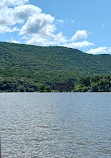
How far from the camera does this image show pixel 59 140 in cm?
4484

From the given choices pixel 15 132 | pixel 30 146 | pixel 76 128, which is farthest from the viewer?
pixel 76 128

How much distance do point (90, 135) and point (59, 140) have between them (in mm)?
6439

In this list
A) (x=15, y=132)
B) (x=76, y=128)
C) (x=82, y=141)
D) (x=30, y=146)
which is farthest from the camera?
(x=76, y=128)

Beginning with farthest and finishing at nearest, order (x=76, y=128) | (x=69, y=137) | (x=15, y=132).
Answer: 1. (x=76, y=128)
2. (x=15, y=132)
3. (x=69, y=137)

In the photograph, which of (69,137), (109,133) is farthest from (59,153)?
(109,133)

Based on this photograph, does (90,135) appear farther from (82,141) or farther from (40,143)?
(40,143)

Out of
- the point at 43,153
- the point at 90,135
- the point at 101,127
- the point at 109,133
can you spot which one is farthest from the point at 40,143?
the point at 101,127

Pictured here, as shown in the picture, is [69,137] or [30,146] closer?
[30,146]

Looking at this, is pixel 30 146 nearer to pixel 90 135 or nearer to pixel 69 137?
pixel 69 137

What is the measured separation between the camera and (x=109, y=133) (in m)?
49.4

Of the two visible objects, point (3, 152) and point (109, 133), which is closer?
point (3, 152)

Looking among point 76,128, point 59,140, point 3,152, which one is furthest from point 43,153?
point 76,128

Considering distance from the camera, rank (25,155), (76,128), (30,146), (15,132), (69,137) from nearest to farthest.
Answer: (25,155)
(30,146)
(69,137)
(15,132)
(76,128)

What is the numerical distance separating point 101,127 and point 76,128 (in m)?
5.18
